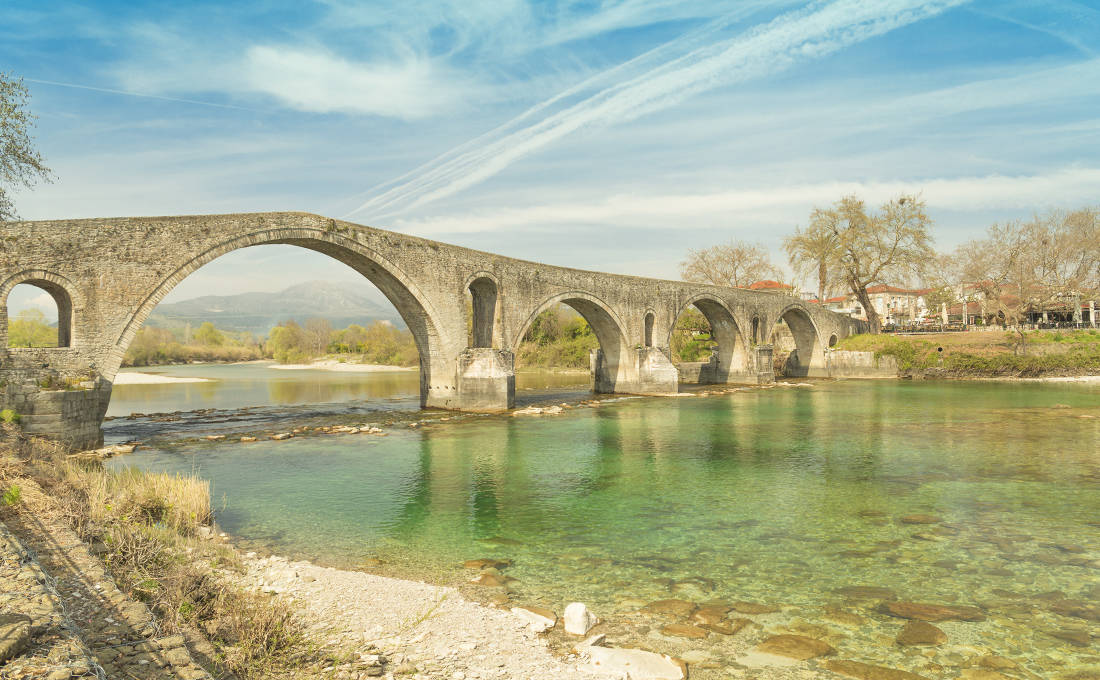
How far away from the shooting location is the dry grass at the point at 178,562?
4.83 meters

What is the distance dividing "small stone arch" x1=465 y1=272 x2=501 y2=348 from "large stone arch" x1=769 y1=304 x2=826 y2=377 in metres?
28.5

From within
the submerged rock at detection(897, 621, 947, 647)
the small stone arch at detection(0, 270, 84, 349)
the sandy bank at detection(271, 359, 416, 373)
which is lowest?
the submerged rock at detection(897, 621, 947, 647)

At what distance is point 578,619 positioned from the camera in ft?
19.5

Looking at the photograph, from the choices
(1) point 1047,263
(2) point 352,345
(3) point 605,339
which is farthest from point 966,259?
(2) point 352,345

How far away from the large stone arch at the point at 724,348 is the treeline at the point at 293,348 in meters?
39.5

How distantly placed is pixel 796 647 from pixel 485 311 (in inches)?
914

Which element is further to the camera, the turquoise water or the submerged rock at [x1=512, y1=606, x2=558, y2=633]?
the turquoise water

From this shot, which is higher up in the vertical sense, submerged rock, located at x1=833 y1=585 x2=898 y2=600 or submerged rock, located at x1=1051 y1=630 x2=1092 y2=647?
submerged rock, located at x1=833 y1=585 x2=898 y2=600

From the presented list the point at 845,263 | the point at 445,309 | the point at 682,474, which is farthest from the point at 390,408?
the point at 845,263

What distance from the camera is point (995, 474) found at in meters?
13.4

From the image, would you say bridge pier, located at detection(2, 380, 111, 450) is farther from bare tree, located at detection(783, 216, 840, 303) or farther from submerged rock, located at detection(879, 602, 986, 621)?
bare tree, located at detection(783, 216, 840, 303)

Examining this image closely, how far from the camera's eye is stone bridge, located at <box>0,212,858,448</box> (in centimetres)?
1560

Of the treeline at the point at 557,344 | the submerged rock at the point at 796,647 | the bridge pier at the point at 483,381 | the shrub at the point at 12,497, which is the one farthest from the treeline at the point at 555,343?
the submerged rock at the point at 796,647

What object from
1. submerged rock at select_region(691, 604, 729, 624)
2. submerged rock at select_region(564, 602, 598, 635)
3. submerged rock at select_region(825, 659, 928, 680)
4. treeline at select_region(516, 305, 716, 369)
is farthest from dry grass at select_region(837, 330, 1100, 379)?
submerged rock at select_region(564, 602, 598, 635)
